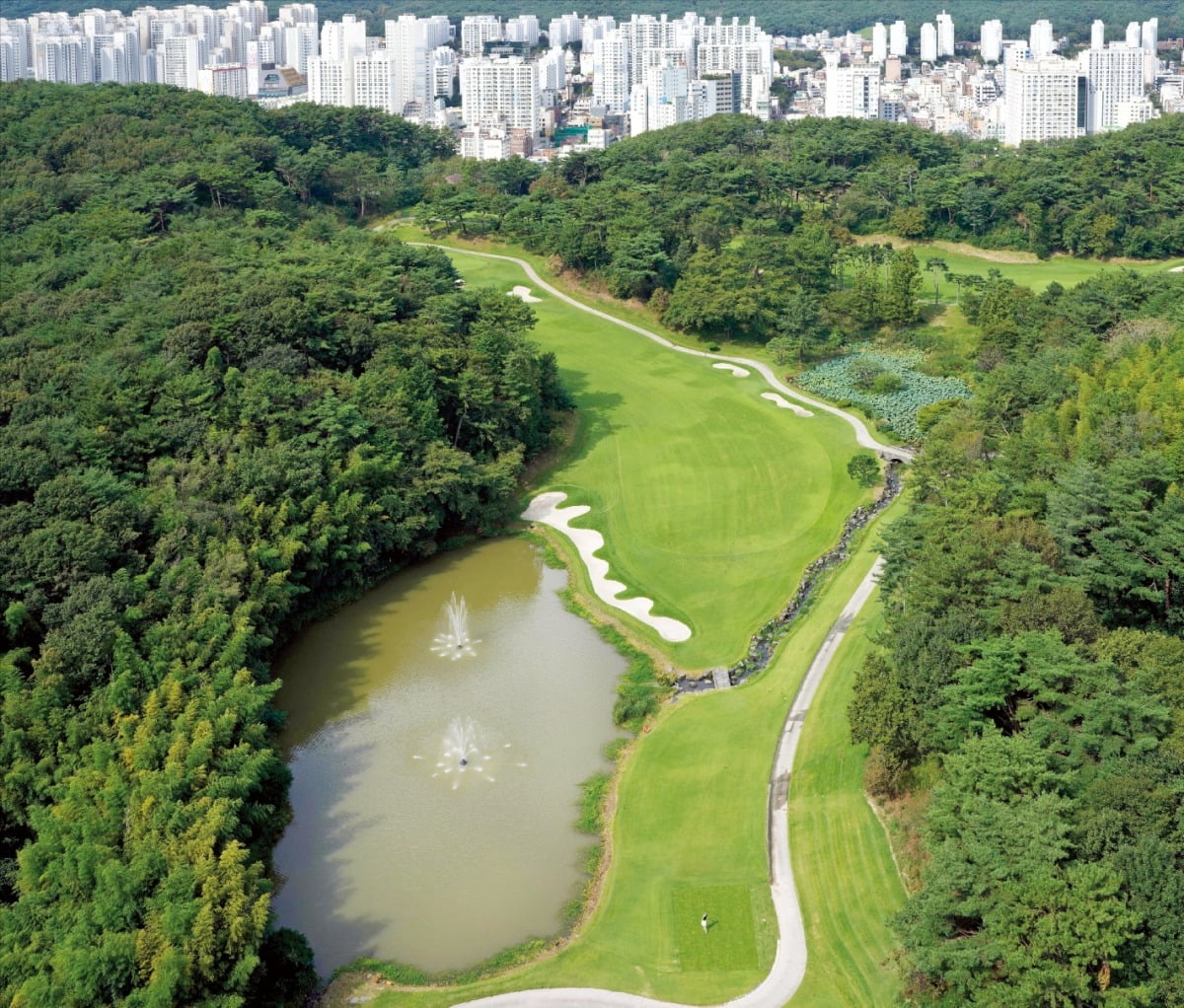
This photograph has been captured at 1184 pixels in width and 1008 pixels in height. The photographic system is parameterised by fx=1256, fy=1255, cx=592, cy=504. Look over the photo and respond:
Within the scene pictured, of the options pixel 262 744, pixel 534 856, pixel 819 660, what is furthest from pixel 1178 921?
pixel 262 744

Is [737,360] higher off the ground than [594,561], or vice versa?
[737,360]

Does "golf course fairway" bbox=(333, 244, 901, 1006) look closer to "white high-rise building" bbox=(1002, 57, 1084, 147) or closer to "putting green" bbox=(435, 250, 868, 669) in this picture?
"putting green" bbox=(435, 250, 868, 669)

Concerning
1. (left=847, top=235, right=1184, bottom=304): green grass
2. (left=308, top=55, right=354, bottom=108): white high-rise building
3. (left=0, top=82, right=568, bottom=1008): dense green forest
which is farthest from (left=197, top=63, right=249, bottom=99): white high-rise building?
(left=847, top=235, right=1184, bottom=304): green grass

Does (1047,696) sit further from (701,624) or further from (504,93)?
(504,93)

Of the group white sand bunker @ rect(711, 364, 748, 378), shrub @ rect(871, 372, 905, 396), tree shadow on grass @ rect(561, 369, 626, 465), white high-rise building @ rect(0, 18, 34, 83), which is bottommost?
tree shadow on grass @ rect(561, 369, 626, 465)

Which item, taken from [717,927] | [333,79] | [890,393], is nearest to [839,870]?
[717,927]

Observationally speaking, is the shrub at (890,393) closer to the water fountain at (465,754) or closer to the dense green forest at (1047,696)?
the dense green forest at (1047,696)
